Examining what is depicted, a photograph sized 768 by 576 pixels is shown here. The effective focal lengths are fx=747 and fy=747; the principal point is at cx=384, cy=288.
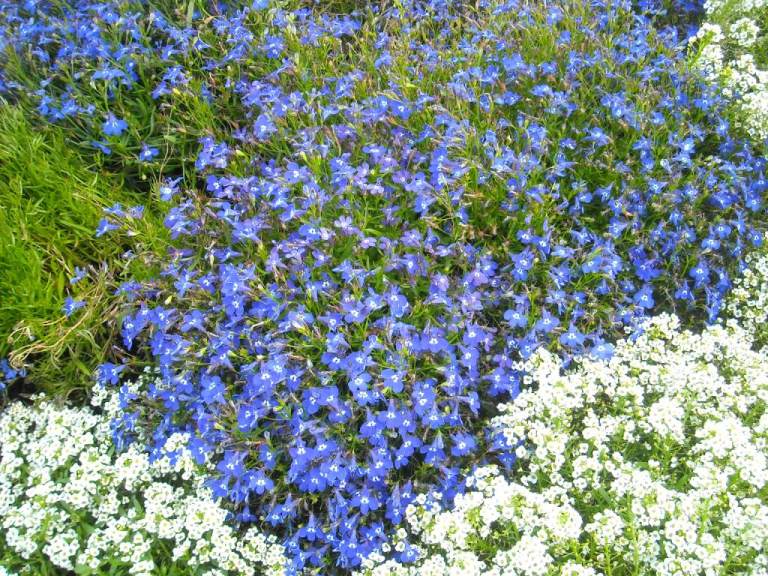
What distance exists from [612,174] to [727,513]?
1.88m

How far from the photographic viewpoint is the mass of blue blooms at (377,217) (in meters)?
3.40

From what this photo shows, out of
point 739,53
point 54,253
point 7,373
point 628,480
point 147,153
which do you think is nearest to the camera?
point 628,480

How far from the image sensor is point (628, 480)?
9.46ft

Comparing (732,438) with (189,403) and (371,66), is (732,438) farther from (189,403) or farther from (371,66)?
(371,66)

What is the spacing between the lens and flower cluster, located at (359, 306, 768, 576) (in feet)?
8.91

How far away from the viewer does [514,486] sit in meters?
2.94

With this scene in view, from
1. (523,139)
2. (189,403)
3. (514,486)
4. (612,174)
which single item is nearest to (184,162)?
(189,403)

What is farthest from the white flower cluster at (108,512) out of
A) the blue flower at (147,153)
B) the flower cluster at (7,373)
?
the blue flower at (147,153)

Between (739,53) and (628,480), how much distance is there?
3091 mm

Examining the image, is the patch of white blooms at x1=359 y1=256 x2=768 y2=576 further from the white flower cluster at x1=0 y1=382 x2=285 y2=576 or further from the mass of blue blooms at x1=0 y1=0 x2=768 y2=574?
the white flower cluster at x1=0 y1=382 x2=285 y2=576

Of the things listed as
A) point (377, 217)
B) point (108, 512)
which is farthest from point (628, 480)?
point (108, 512)

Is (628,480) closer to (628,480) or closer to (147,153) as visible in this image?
(628,480)

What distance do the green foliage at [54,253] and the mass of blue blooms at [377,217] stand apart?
15cm

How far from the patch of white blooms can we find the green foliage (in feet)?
6.32
